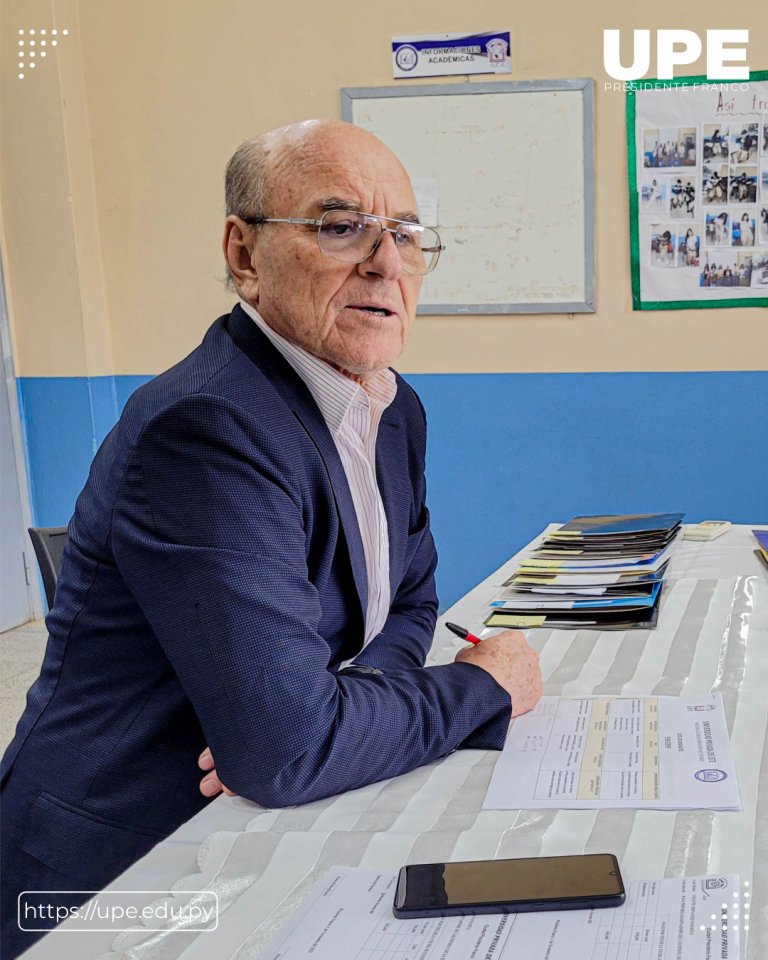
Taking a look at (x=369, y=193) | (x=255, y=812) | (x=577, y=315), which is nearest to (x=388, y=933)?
(x=255, y=812)

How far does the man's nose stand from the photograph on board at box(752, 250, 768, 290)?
2.39 m

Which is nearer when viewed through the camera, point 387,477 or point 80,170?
point 387,477

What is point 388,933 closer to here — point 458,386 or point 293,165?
point 293,165

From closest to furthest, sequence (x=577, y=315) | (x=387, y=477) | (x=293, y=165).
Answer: (x=293, y=165), (x=387, y=477), (x=577, y=315)

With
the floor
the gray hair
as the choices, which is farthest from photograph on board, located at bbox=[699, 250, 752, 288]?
the floor

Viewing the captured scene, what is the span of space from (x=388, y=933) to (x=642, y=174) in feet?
10.00

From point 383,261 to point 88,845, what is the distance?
0.74 m

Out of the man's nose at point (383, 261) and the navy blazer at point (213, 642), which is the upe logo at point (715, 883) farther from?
the man's nose at point (383, 261)

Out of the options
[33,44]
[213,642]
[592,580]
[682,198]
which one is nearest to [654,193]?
[682,198]

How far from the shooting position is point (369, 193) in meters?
1.17

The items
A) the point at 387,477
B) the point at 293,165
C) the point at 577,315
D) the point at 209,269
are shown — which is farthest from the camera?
the point at 209,269

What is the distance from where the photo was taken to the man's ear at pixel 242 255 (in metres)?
A: 1.20

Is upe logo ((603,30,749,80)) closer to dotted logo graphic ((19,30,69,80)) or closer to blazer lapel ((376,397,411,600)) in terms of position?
dotted logo graphic ((19,30,69,80))

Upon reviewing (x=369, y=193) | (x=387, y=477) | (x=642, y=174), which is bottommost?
(x=387, y=477)
